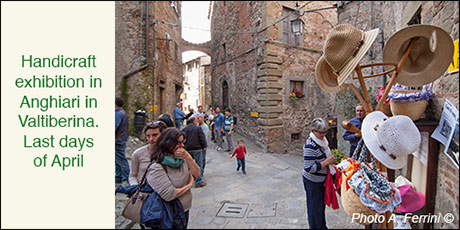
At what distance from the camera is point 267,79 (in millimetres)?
6926

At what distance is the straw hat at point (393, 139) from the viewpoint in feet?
4.20

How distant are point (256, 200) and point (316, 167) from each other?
1645 millimetres

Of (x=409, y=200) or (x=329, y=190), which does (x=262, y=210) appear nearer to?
(x=329, y=190)

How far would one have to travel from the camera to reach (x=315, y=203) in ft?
7.87

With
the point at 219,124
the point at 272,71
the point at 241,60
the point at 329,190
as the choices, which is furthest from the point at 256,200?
the point at 241,60

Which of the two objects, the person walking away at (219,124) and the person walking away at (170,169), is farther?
→ the person walking away at (219,124)

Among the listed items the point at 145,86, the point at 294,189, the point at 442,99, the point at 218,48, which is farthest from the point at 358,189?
the point at 218,48

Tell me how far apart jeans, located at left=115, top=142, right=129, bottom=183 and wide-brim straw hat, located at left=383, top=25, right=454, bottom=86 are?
3.87 m

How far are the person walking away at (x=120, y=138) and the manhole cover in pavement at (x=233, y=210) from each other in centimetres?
190

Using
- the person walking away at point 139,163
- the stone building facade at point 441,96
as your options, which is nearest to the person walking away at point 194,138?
the person walking away at point 139,163

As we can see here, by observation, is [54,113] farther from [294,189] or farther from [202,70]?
[202,70]

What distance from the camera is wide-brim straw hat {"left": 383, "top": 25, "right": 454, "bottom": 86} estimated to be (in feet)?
4.47

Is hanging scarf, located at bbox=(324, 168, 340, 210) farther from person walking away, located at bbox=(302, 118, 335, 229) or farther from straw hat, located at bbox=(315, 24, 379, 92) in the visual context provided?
straw hat, located at bbox=(315, 24, 379, 92)

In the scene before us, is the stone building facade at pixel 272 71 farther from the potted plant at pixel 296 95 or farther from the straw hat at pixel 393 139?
the straw hat at pixel 393 139
